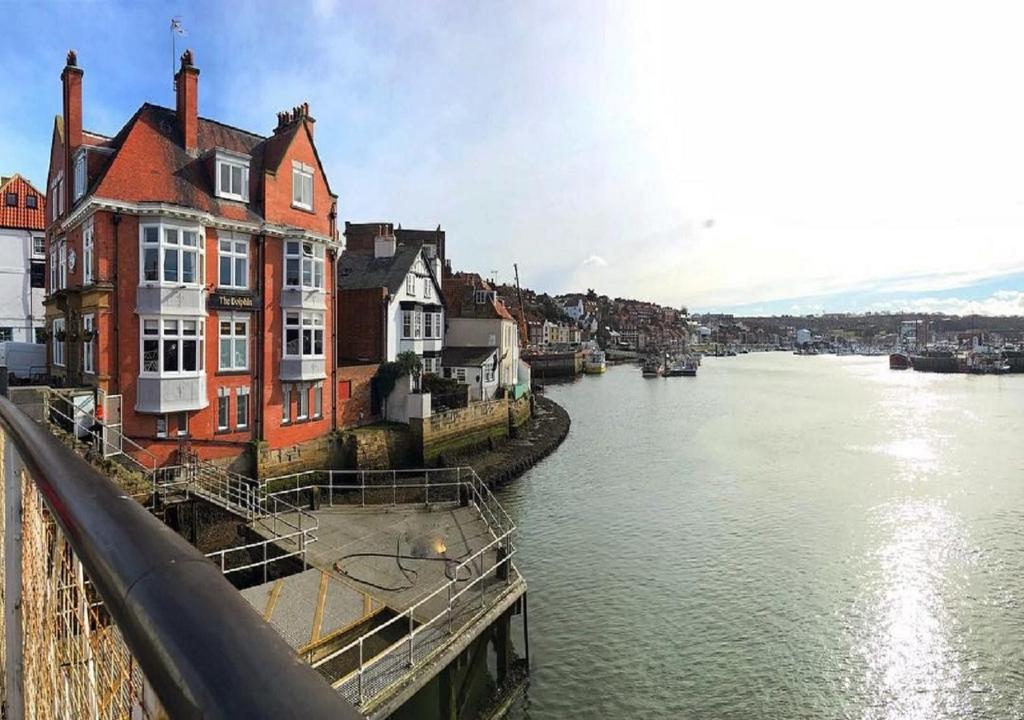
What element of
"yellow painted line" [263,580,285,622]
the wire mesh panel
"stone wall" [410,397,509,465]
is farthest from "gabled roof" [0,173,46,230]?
the wire mesh panel

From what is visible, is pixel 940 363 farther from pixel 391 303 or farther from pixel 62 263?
pixel 62 263

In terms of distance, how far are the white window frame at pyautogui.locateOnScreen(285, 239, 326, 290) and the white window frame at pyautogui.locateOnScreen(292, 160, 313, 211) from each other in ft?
5.42

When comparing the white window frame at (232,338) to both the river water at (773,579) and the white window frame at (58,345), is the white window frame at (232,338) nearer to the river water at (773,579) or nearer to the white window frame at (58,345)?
the white window frame at (58,345)

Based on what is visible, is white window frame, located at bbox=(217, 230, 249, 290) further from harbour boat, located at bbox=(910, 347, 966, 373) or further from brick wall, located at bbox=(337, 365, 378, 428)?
harbour boat, located at bbox=(910, 347, 966, 373)

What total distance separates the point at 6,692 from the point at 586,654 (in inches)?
540

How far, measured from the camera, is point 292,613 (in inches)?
454

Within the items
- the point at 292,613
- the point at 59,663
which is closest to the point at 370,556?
the point at 292,613

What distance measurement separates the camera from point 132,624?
1.12m

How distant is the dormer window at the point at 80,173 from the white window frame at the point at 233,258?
4754 millimetres

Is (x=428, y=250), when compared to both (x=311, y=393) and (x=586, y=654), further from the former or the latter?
(x=586, y=654)

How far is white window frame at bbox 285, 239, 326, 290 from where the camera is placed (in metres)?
24.7

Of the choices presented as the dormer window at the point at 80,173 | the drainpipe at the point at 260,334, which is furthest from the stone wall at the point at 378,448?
the dormer window at the point at 80,173

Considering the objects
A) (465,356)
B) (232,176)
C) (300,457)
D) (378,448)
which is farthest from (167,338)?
(465,356)

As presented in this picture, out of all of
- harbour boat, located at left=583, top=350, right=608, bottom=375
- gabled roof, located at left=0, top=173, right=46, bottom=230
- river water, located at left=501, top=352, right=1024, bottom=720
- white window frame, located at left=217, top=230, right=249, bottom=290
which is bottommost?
river water, located at left=501, top=352, right=1024, bottom=720
